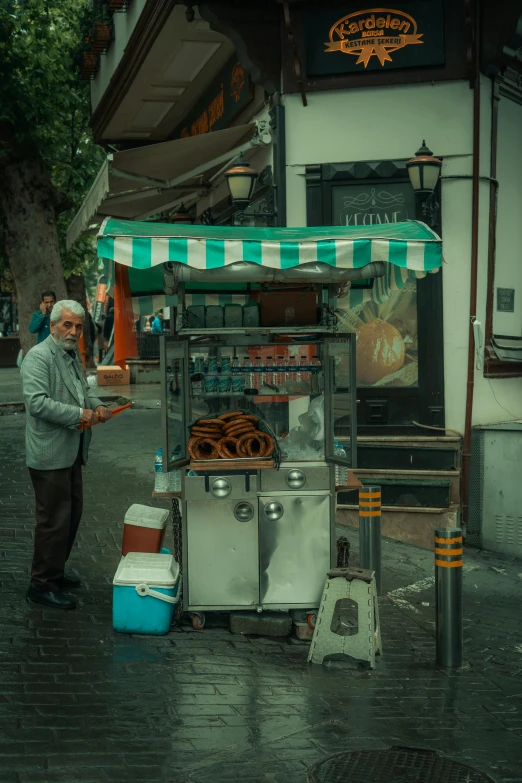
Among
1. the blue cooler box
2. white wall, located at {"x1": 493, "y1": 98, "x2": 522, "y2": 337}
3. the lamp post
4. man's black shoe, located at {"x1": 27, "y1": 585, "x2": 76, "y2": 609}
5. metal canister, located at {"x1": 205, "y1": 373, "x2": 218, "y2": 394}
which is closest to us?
the blue cooler box

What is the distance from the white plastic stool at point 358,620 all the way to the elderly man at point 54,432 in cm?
178

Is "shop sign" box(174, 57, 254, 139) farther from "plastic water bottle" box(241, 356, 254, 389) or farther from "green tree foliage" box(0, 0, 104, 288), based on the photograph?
"plastic water bottle" box(241, 356, 254, 389)

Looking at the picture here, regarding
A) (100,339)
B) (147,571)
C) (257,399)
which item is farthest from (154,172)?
(100,339)

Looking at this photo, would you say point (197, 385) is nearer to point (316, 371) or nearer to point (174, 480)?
point (174, 480)

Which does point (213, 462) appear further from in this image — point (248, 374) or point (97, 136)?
point (97, 136)

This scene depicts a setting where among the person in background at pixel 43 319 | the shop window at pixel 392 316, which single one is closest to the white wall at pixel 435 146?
the shop window at pixel 392 316

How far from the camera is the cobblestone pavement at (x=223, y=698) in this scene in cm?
447

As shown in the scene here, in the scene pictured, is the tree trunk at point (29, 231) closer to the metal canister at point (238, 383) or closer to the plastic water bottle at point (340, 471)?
→ the metal canister at point (238, 383)

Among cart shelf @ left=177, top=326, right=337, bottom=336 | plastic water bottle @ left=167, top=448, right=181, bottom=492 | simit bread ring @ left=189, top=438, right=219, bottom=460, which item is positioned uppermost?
cart shelf @ left=177, top=326, right=337, bottom=336

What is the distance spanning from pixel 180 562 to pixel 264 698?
68.6 inches

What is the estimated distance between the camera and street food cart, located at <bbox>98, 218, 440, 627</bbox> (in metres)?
6.14

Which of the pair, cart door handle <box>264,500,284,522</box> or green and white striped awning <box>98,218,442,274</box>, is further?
cart door handle <box>264,500,284,522</box>

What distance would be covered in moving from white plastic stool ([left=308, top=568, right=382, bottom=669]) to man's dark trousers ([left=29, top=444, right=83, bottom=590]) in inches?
72.0

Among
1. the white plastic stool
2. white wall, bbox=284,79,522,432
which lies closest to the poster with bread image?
white wall, bbox=284,79,522,432
